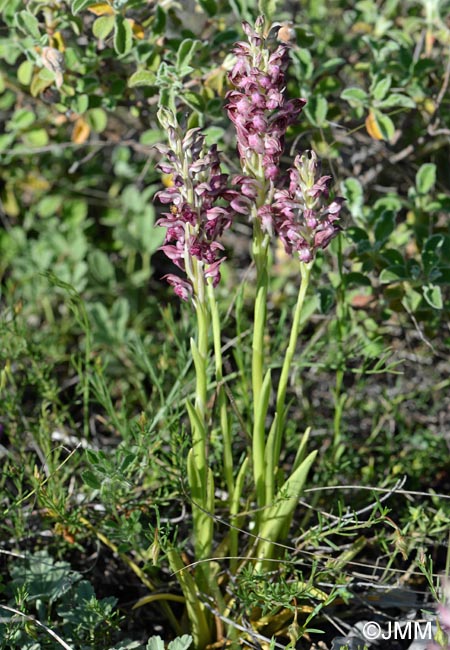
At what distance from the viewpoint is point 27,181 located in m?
2.84

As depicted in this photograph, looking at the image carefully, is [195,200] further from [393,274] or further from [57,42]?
[57,42]

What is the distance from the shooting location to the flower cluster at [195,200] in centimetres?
127

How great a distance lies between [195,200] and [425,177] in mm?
976

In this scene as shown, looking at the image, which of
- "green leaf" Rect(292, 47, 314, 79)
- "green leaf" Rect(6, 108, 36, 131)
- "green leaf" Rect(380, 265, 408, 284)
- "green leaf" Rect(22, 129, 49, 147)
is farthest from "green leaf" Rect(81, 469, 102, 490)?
"green leaf" Rect(22, 129, 49, 147)

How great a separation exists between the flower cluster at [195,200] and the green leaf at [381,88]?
0.80 metres

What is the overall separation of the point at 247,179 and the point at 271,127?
10cm

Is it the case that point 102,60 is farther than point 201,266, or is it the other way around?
point 102,60

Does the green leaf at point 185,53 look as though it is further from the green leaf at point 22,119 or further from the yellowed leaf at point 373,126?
the green leaf at point 22,119

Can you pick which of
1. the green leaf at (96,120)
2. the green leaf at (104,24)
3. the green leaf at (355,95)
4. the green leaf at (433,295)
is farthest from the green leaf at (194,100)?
the green leaf at (433,295)

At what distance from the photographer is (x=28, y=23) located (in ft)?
6.19

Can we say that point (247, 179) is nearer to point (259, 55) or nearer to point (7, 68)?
point (259, 55)

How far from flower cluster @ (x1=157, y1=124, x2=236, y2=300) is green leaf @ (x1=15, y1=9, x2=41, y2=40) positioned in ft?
2.78

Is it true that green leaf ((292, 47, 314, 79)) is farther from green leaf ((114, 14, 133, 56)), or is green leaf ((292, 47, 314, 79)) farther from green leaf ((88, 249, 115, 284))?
green leaf ((88, 249, 115, 284))

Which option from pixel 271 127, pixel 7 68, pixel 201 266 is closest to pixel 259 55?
pixel 271 127
